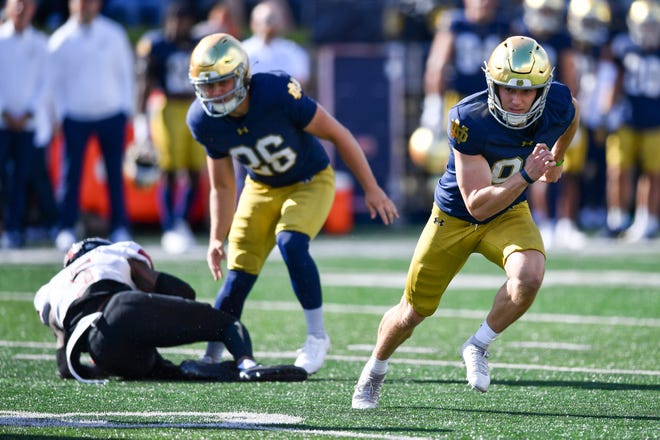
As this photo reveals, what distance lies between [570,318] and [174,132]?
4363mm

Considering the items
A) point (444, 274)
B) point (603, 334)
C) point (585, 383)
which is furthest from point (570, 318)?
point (444, 274)

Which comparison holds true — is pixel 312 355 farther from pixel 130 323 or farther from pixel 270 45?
pixel 270 45

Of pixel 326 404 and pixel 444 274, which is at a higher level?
pixel 444 274

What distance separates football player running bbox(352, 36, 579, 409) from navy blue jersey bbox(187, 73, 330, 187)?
3.07 feet

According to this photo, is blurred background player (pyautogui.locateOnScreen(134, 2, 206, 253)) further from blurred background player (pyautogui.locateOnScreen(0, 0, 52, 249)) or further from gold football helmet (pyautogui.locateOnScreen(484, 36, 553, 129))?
gold football helmet (pyautogui.locateOnScreen(484, 36, 553, 129))

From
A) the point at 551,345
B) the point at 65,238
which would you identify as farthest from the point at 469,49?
the point at 551,345

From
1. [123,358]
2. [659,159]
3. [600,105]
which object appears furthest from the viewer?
[600,105]

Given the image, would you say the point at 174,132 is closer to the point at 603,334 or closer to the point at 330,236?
the point at 330,236

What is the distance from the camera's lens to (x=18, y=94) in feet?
34.6

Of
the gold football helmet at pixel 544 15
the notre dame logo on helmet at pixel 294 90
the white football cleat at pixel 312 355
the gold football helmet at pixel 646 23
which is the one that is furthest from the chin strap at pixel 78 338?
the gold football helmet at pixel 646 23

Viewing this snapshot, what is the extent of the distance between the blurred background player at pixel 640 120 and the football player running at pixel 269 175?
6268 millimetres

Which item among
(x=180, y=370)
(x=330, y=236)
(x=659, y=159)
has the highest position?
(x=180, y=370)

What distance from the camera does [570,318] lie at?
7203 millimetres

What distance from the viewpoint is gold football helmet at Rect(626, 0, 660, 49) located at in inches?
446
